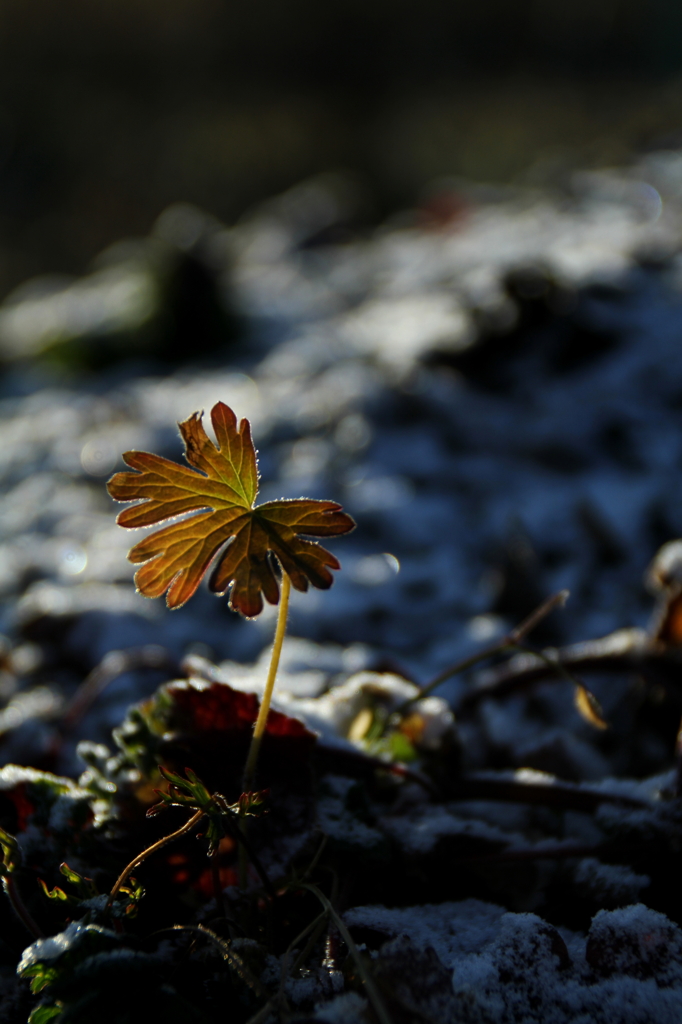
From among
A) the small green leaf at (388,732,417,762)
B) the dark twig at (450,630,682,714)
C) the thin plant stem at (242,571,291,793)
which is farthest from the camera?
the dark twig at (450,630,682,714)

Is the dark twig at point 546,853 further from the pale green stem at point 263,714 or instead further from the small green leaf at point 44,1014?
the small green leaf at point 44,1014

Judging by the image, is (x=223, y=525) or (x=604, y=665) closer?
(x=223, y=525)

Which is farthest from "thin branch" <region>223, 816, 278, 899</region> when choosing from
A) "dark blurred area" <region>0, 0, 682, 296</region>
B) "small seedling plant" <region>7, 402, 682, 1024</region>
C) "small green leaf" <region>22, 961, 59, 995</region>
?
"dark blurred area" <region>0, 0, 682, 296</region>

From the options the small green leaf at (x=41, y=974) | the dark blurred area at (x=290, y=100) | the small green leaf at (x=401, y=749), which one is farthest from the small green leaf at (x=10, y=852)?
the dark blurred area at (x=290, y=100)

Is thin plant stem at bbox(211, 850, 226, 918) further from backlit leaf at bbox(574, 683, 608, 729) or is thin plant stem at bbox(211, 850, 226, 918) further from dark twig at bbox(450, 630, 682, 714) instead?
dark twig at bbox(450, 630, 682, 714)

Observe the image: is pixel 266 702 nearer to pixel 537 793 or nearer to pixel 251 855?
pixel 251 855

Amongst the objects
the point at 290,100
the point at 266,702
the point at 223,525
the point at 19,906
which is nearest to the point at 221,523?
the point at 223,525
